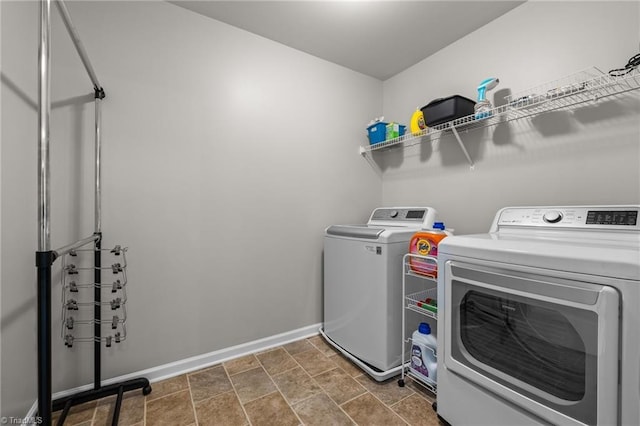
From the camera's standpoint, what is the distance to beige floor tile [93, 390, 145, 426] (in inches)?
51.8

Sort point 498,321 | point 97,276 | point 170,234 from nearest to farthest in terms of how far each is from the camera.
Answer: point 498,321 < point 97,276 < point 170,234

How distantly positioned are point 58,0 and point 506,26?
233 centimetres

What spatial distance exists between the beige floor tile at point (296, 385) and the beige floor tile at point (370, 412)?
0.22m

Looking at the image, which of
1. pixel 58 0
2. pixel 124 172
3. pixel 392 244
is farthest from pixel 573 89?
pixel 124 172

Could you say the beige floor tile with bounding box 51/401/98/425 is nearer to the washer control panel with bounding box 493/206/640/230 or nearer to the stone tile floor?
the stone tile floor

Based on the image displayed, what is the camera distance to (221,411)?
1400 millimetres

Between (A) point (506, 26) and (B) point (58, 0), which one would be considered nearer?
(B) point (58, 0)

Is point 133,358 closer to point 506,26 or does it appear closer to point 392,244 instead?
point 392,244

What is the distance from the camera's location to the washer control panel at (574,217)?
1151 millimetres

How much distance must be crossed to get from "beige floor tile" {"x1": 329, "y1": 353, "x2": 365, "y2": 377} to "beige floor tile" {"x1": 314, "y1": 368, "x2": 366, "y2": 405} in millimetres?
40

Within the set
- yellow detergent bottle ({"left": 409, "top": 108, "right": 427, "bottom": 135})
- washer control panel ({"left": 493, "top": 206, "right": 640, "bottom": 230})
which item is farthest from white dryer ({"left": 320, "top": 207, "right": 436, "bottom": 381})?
yellow detergent bottle ({"left": 409, "top": 108, "right": 427, "bottom": 135})

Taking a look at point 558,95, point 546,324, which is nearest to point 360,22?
point 558,95

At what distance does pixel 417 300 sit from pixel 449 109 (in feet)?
4.14

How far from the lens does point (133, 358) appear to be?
62.9 inches
